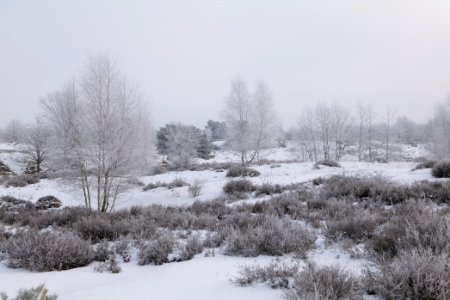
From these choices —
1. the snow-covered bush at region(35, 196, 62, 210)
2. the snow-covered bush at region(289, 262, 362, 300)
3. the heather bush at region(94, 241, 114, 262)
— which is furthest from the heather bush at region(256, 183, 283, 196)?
the snow-covered bush at region(35, 196, 62, 210)

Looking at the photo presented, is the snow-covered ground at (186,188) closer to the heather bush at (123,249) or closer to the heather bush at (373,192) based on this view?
the heather bush at (373,192)

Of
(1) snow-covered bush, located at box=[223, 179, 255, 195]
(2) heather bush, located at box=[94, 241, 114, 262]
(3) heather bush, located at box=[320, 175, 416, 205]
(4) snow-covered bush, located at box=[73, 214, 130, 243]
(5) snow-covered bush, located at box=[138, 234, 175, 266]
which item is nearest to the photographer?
(5) snow-covered bush, located at box=[138, 234, 175, 266]

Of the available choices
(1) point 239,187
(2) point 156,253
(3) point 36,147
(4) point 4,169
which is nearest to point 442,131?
(1) point 239,187

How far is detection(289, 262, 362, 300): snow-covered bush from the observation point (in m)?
2.36

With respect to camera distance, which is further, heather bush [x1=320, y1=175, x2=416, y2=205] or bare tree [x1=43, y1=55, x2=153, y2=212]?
bare tree [x1=43, y1=55, x2=153, y2=212]

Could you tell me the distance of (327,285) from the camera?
7.97 feet

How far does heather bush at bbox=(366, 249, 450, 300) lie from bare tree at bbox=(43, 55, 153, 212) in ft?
34.5

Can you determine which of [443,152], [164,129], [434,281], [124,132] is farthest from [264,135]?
[164,129]

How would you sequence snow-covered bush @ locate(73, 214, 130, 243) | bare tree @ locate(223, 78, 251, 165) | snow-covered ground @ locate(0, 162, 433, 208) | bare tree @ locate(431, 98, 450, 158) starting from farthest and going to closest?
bare tree @ locate(431, 98, 450, 158) < bare tree @ locate(223, 78, 251, 165) < snow-covered ground @ locate(0, 162, 433, 208) < snow-covered bush @ locate(73, 214, 130, 243)

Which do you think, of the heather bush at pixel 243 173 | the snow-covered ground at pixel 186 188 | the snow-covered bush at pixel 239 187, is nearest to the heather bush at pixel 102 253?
the snow-covered ground at pixel 186 188

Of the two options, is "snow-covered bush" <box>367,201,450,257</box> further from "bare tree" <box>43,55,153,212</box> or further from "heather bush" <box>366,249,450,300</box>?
"bare tree" <box>43,55,153,212</box>

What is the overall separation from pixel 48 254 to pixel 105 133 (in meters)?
7.75

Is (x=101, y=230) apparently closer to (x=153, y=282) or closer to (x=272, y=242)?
(x=153, y=282)

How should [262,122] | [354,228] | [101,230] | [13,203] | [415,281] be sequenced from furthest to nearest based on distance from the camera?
[262,122], [13,203], [101,230], [354,228], [415,281]
